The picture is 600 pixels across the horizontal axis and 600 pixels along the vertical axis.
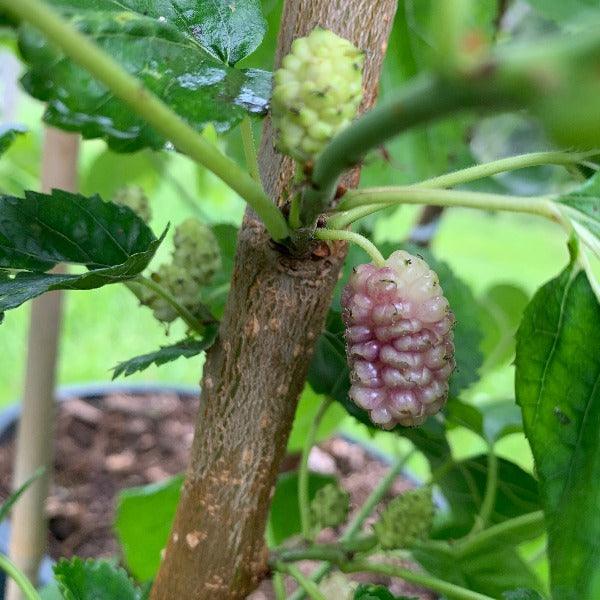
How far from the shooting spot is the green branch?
27 cm

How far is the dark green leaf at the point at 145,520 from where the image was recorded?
2.41 feet

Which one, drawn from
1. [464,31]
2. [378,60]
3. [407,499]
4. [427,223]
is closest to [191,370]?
[427,223]

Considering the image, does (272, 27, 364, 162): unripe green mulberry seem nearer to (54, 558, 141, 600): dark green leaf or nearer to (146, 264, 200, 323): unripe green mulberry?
(146, 264, 200, 323): unripe green mulberry

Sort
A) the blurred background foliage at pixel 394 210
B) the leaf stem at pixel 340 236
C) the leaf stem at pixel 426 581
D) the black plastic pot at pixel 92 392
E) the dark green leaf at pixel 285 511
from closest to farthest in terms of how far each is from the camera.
Answer: 1. the leaf stem at pixel 340 236
2. the leaf stem at pixel 426 581
3. the blurred background foliage at pixel 394 210
4. the dark green leaf at pixel 285 511
5. the black plastic pot at pixel 92 392

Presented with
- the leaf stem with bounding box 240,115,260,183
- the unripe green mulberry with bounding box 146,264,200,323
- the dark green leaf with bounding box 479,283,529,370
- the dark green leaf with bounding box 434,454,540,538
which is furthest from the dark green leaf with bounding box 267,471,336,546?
the leaf stem with bounding box 240,115,260,183

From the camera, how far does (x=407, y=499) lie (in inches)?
19.8

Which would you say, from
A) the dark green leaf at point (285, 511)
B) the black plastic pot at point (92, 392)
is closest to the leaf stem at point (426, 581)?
the dark green leaf at point (285, 511)

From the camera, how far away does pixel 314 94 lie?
0.27 meters

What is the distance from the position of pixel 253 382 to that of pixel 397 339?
0.24 ft

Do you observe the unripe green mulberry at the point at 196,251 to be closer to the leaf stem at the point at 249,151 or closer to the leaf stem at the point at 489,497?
the leaf stem at the point at 249,151

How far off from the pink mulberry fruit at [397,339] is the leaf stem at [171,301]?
0.09 meters

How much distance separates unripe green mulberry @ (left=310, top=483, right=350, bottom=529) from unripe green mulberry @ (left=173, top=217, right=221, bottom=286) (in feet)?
0.52

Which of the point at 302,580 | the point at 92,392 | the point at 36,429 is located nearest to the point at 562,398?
the point at 302,580

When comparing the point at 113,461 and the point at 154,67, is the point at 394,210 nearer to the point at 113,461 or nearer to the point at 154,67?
the point at 154,67
